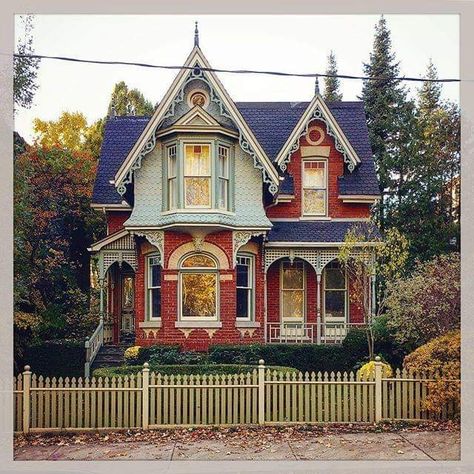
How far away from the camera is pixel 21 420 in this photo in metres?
12.5

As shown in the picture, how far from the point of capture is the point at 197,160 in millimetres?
17406

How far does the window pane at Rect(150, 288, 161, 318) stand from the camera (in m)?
18.1

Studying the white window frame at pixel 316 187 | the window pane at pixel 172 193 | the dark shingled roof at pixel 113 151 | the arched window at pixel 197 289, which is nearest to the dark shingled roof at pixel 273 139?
the dark shingled roof at pixel 113 151

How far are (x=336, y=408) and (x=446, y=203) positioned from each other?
12.7m

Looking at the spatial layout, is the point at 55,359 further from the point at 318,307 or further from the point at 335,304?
the point at 335,304

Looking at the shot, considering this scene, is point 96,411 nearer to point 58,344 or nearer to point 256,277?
point 58,344

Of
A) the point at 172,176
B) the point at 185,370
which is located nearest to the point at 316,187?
the point at 172,176

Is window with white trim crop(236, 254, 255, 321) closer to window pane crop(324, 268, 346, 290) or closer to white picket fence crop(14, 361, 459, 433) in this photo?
window pane crop(324, 268, 346, 290)

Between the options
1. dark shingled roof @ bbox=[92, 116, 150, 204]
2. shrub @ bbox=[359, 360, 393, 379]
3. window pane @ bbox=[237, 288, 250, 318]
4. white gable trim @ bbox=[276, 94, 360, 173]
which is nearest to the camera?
shrub @ bbox=[359, 360, 393, 379]

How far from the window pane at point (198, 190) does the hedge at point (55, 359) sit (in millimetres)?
4584

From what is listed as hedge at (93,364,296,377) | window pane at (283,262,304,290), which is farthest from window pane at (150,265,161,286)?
window pane at (283,262,304,290)

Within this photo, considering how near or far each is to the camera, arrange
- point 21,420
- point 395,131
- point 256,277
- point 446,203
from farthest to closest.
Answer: point 395,131
point 446,203
point 256,277
point 21,420

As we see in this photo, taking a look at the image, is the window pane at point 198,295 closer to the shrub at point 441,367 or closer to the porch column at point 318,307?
the porch column at point 318,307

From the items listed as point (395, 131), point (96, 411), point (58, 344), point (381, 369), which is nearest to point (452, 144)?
point (395, 131)
